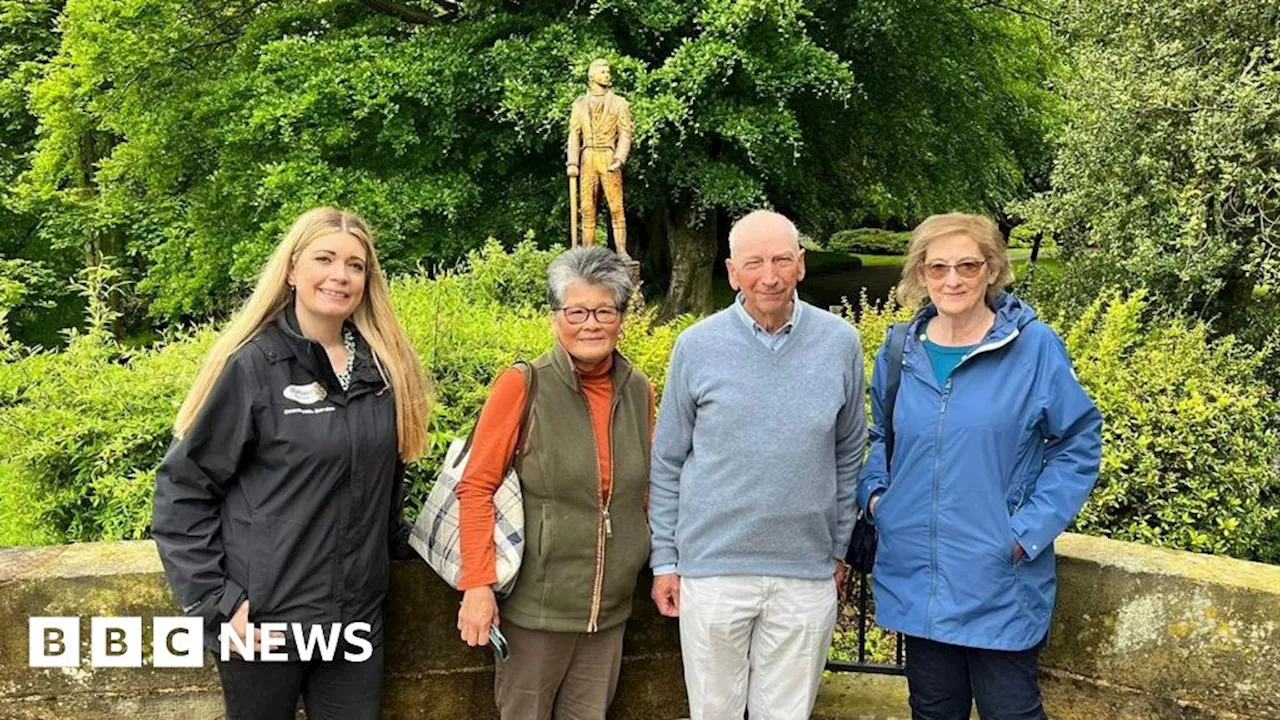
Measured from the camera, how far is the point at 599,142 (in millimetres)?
11078

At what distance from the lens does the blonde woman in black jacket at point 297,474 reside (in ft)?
7.07

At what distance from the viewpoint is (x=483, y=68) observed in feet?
46.2

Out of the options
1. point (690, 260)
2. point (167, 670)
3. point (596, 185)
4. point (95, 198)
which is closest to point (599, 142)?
point (596, 185)

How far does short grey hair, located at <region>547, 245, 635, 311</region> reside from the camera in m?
2.40

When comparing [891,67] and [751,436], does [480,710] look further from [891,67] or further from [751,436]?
[891,67]

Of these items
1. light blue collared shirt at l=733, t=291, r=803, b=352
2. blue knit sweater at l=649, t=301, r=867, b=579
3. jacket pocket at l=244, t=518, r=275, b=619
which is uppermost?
light blue collared shirt at l=733, t=291, r=803, b=352

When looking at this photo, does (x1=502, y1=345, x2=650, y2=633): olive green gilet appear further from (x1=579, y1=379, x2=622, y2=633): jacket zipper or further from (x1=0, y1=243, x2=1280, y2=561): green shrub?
(x1=0, y1=243, x2=1280, y2=561): green shrub

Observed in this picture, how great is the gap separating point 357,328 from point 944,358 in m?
1.50

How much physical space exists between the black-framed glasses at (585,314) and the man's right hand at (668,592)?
69 centimetres

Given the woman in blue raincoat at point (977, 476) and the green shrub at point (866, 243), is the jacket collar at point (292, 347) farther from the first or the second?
the green shrub at point (866, 243)

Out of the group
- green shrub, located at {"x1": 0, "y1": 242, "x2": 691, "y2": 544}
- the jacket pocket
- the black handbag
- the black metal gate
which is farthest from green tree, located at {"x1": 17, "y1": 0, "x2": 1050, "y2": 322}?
the jacket pocket

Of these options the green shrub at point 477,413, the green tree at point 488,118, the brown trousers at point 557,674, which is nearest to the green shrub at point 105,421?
the green shrub at point 477,413

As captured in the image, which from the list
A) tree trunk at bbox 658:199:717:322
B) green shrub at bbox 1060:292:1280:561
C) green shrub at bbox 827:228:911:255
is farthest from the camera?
green shrub at bbox 827:228:911:255

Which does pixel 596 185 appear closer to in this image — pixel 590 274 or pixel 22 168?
pixel 590 274
